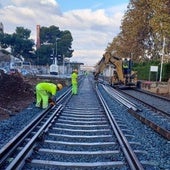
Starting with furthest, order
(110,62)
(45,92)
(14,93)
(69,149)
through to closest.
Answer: (110,62) → (14,93) → (45,92) → (69,149)

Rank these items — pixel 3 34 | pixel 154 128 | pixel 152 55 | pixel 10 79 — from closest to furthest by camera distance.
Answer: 1. pixel 154 128
2. pixel 10 79
3. pixel 152 55
4. pixel 3 34

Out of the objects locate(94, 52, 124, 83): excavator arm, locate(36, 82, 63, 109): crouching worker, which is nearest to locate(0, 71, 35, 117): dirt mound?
locate(36, 82, 63, 109): crouching worker

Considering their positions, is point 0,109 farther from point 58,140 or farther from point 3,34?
point 3,34

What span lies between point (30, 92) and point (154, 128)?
1563cm

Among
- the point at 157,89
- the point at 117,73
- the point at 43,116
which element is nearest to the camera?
the point at 43,116

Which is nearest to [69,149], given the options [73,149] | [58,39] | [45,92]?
[73,149]

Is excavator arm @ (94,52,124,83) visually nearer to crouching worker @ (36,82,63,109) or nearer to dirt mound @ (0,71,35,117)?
dirt mound @ (0,71,35,117)

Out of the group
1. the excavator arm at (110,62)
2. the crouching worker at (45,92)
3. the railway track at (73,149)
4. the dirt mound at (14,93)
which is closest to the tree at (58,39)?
the excavator arm at (110,62)

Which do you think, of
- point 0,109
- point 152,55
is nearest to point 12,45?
point 152,55

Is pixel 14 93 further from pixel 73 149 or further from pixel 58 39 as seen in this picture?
pixel 58 39

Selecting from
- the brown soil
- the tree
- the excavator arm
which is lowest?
the brown soil

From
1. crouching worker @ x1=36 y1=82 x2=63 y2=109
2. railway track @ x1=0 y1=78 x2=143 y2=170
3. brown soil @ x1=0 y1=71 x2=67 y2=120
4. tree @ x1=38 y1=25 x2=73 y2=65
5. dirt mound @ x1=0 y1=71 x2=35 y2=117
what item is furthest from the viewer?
tree @ x1=38 y1=25 x2=73 y2=65

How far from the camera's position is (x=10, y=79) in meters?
25.7

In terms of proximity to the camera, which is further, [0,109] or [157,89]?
[157,89]
